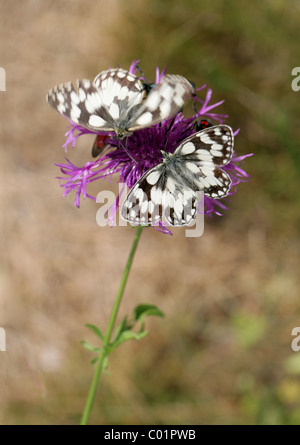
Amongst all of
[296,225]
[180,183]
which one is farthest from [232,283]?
[180,183]

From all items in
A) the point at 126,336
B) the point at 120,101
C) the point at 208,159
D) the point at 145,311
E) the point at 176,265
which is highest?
the point at 176,265

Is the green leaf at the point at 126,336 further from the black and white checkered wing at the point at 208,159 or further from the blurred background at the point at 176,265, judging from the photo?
the blurred background at the point at 176,265

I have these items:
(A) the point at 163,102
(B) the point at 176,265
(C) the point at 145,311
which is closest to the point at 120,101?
(A) the point at 163,102

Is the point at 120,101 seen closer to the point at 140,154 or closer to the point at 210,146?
the point at 140,154

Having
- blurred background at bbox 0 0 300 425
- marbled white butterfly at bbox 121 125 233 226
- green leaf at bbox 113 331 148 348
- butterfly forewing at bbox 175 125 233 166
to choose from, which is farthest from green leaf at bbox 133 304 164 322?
blurred background at bbox 0 0 300 425

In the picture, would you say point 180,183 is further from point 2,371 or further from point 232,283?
point 2,371

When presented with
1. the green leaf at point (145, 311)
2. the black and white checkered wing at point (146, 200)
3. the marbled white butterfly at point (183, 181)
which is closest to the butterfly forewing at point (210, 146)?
the marbled white butterfly at point (183, 181)
